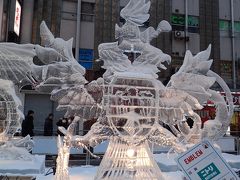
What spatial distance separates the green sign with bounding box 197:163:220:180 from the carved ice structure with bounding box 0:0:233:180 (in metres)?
1.76

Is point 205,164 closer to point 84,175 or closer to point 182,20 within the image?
point 84,175

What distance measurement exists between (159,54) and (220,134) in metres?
1.19

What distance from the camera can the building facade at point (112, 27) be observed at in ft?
45.5

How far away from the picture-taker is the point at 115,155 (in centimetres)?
360

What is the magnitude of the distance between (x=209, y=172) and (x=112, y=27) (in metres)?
13.5

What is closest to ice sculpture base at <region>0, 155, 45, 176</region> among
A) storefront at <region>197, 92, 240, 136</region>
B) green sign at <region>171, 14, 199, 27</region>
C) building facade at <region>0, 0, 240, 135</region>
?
building facade at <region>0, 0, 240, 135</region>

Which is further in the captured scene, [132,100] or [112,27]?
[112,27]

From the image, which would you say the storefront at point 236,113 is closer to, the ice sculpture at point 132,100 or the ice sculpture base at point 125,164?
the ice sculpture at point 132,100

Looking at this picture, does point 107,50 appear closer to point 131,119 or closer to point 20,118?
point 131,119

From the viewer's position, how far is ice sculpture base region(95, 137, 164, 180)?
3576mm

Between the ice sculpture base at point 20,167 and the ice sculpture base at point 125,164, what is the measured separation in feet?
5.28

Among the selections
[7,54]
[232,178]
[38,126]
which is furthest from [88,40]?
[232,178]

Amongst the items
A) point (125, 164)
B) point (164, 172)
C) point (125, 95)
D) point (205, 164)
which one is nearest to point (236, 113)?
point (164, 172)

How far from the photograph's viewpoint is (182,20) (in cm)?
1633
